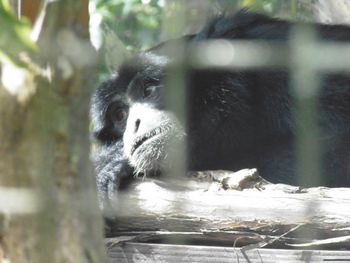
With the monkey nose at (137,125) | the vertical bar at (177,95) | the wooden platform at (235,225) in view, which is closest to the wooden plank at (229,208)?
the wooden platform at (235,225)

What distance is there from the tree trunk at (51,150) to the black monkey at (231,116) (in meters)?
1.05

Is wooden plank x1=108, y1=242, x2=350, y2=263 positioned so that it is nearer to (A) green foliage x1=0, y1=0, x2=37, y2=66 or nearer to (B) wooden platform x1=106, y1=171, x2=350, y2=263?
(B) wooden platform x1=106, y1=171, x2=350, y2=263

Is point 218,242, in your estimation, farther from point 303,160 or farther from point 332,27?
point 332,27

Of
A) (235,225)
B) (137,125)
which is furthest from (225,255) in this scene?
(137,125)

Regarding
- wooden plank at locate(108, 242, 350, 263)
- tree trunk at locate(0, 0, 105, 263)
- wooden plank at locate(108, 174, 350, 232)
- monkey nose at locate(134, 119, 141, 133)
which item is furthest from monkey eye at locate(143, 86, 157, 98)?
tree trunk at locate(0, 0, 105, 263)

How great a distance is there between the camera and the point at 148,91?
2.18 meters

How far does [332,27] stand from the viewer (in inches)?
86.4

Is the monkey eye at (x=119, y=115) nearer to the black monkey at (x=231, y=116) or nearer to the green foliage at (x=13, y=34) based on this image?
the black monkey at (x=231, y=116)

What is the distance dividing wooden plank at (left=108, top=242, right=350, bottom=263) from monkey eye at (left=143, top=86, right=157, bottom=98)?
707mm

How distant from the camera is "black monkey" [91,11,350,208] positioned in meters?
1.99

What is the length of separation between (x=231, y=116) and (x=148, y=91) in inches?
9.7

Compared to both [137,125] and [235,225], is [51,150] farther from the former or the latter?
[137,125]

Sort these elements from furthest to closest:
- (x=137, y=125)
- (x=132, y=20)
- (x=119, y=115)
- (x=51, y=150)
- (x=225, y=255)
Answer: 1. (x=132, y=20)
2. (x=119, y=115)
3. (x=137, y=125)
4. (x=225, y=255)
5. (x=51, y=150)

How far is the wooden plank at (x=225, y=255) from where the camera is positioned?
4.82ft
